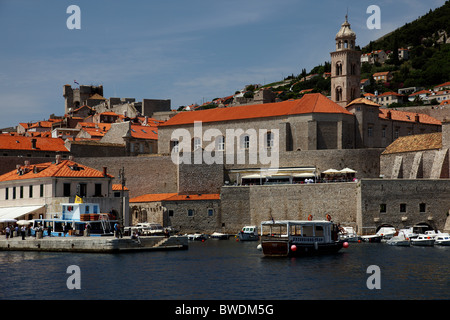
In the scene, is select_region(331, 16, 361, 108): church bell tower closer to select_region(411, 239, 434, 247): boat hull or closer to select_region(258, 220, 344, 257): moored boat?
select_region(411, 239, 434, 247): boat hull

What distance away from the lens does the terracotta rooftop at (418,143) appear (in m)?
62.2

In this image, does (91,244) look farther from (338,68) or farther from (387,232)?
(338,68)

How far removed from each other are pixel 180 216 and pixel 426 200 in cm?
2344

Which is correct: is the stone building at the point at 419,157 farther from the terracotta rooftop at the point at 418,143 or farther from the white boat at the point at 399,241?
the white boat at the point at 399,241

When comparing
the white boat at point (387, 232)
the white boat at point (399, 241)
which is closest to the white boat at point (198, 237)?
the white boat at point (387, 232)

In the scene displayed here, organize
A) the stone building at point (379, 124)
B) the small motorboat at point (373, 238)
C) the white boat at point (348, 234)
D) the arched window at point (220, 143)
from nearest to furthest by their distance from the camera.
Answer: the white boat at point (348, 234), the small motorboat at point (373, 238), the stone building at point (379, 124), the arched window at point (220, 143)

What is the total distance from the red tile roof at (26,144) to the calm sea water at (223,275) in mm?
31144

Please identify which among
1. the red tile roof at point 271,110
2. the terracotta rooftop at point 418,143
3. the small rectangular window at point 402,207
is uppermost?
the red tile roof at point 271,110

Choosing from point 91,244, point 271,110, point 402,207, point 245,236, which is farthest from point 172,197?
point 91,244

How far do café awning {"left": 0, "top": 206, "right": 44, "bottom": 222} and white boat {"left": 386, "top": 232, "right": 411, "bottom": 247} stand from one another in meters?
28.2

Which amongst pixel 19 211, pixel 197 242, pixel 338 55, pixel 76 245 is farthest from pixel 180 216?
pixel 338 55

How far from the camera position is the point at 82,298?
89.3ft

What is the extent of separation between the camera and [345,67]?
8475cm

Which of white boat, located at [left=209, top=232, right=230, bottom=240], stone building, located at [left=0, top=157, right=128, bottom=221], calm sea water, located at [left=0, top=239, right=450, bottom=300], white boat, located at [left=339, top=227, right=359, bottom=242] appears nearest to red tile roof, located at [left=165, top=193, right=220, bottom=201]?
white boat, located at [left=209, top=232, right=230, bottom=240]
